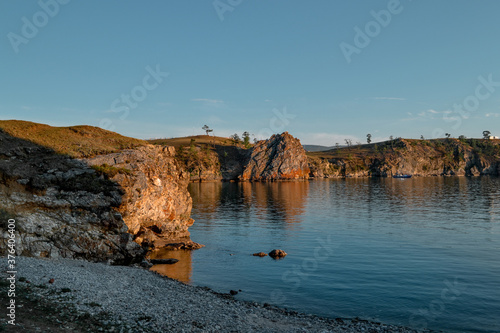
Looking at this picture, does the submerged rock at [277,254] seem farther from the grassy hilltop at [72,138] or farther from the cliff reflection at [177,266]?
the grassy hilltop at [72,138]

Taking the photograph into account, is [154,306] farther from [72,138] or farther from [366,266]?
[72,138]

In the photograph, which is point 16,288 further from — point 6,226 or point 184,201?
point 184,201

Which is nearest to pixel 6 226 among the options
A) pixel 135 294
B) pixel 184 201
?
pixel 135 294

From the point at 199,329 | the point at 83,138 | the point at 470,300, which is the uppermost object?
Answer: the point at 83,138

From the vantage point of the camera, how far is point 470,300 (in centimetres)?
2975

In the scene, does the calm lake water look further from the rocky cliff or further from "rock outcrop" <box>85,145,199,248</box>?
the rocky cliff

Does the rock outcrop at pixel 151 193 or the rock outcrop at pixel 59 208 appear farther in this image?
the rock outcrop at pixel 151 193

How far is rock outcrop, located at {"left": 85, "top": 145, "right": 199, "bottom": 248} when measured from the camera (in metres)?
45.4

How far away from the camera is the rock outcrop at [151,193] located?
45.4 m

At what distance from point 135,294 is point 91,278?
16.6ft

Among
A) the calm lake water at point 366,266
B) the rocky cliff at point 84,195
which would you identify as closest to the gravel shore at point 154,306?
the calm lake water at point 366,266

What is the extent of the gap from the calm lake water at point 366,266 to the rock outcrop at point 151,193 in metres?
5.48

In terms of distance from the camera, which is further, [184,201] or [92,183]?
[184,201]

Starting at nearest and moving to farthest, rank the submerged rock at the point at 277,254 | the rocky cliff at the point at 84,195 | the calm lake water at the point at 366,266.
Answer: the calm lake water at the point at 366,266 → the rocky cliff at the point at 84,195 → the submerged rock at the point at 277,254
